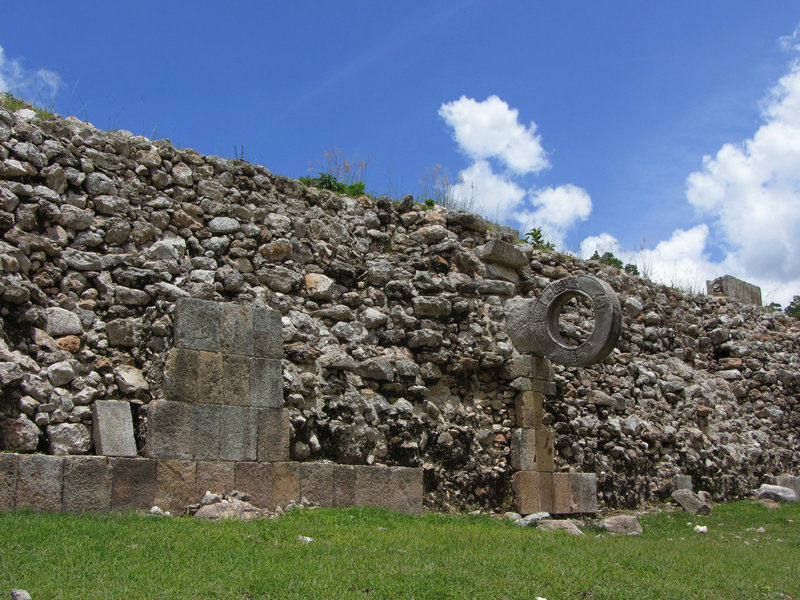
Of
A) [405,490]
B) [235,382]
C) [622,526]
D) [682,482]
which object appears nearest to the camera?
[235,382]

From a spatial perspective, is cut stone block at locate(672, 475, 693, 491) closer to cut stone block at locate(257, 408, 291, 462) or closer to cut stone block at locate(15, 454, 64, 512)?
cut stone block at locate(257, 408, 291, 462)

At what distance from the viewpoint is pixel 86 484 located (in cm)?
590

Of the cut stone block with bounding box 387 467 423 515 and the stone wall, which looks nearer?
the stone wall

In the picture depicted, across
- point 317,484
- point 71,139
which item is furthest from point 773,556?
point 71,139

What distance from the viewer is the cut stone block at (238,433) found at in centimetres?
674

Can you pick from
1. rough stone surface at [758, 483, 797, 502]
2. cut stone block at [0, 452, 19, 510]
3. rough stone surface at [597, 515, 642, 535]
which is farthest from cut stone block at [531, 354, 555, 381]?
cut stone block at [0, 452, 19, 510]

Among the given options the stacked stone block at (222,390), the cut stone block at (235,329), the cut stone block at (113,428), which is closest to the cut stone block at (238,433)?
the stacked stone block at (222,390)

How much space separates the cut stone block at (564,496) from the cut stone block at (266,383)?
3940mm

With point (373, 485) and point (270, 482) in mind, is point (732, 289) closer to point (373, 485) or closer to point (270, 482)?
point (373, 485)

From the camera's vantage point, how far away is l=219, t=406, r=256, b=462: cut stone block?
22.1ft

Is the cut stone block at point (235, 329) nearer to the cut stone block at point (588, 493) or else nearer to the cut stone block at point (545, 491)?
the cut stone block at point (545, 491)

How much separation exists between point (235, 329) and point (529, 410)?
4030mm

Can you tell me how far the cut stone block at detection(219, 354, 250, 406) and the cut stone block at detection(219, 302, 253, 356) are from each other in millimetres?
77

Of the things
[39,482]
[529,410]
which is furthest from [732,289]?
[39,482]
